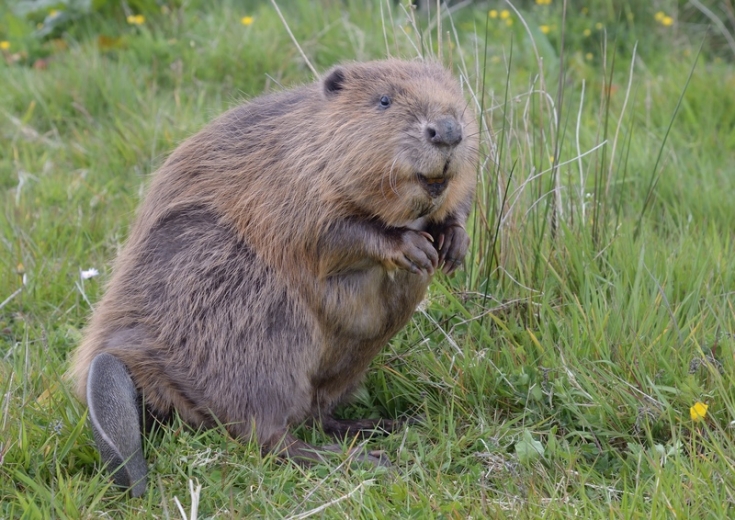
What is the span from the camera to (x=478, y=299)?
3.51m

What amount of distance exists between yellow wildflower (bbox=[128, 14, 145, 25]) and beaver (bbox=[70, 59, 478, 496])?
2.56 metres

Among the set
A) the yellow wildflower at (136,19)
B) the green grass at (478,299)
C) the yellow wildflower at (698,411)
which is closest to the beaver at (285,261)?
the green grass at (478,299)

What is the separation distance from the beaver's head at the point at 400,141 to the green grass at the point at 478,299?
56 cm

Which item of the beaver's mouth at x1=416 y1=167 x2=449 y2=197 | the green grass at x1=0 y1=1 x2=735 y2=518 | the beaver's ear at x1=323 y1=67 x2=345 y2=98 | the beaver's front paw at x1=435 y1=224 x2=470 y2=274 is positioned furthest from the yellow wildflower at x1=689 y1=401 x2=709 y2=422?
the beaver's ear at x1=323 y1=67 x2=345 y2=98

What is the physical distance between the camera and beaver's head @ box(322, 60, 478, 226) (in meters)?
2.72

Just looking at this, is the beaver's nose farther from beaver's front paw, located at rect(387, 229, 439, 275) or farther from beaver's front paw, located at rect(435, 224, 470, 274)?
beaver's front paw, located at rect(435, 224, 470, 274)

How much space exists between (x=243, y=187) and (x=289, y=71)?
Answer: 2219mm

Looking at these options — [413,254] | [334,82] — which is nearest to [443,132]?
[413,254]

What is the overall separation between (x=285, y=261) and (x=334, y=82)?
55 cm

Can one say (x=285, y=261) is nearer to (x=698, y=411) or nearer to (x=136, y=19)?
(x=698, y=411)

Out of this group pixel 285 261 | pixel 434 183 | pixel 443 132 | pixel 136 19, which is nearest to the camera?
pixel 443 132

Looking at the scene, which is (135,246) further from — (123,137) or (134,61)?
(134,61)

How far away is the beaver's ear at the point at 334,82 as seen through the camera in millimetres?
2997

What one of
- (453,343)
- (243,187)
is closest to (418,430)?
(453,343)
